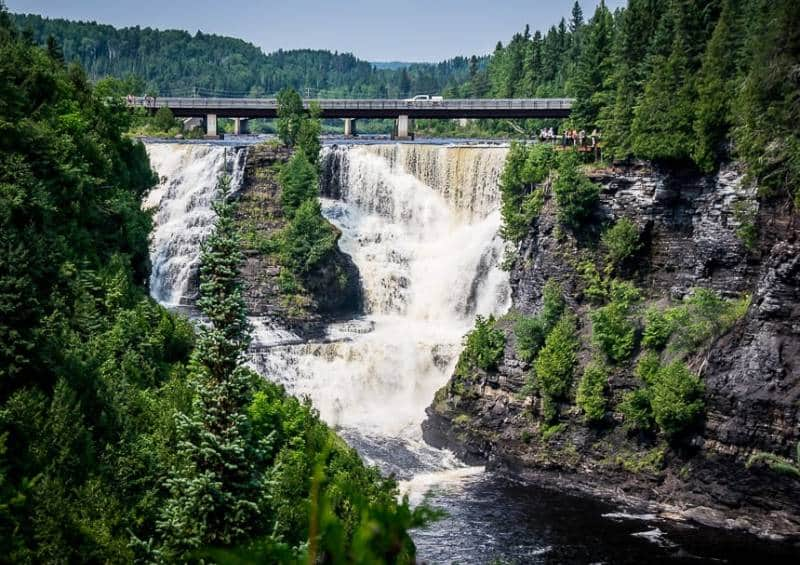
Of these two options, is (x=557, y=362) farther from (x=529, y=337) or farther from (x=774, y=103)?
(x=774, y=103)

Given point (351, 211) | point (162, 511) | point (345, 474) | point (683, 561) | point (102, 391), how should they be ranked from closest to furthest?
point (162, 511), point (102, 391), point (345, 474), point (683, 561), point (351, 211)

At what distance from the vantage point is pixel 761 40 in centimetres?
4912

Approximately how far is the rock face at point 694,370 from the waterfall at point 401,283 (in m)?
3.72

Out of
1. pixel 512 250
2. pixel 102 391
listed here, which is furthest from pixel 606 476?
pixel 102 391

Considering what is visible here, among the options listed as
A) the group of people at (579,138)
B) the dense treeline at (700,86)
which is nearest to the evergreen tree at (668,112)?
the dense treeline at (700,86)

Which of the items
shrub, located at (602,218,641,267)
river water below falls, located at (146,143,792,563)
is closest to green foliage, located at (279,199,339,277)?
river water below falls, located at (146,143,792,563)

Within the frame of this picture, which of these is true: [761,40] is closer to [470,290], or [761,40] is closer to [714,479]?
[714,479]

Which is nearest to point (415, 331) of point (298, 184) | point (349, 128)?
point (298, 184)

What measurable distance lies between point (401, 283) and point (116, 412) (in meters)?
44.4

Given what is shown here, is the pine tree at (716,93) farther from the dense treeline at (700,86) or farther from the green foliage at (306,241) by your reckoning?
→ the green foliage at (306,241)

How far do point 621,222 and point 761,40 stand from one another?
14.1m

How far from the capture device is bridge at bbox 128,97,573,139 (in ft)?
322

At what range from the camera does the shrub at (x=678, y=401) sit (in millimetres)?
50375

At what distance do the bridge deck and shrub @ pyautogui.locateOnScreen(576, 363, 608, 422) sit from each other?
46.6m
